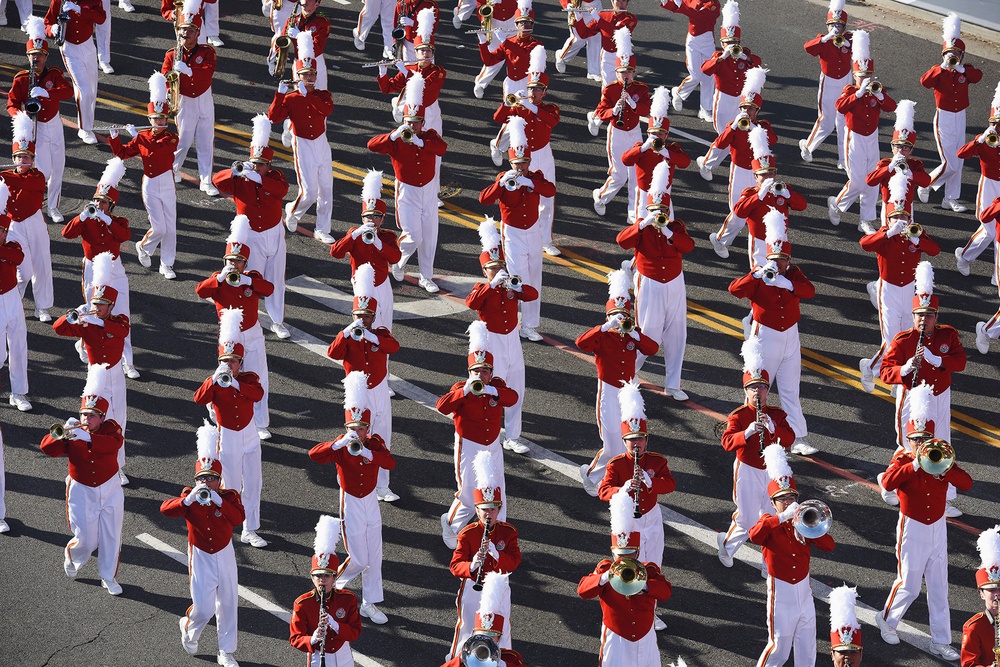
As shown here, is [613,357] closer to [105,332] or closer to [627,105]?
[105,332]

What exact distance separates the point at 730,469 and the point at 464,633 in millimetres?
4191

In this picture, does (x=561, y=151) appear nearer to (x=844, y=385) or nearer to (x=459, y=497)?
(x=844, y=385)

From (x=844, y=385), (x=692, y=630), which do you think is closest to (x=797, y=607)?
(x=692, y=630)

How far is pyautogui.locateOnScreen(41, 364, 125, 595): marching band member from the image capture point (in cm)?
1442

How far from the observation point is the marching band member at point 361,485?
14.5m

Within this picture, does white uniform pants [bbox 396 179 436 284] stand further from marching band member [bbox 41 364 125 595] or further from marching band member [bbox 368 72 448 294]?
marching band member [bbox 41 364 125 595]

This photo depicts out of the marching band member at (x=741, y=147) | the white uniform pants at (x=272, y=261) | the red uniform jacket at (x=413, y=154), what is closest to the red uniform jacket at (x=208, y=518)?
the white uniform pants at (x=272, y=261)

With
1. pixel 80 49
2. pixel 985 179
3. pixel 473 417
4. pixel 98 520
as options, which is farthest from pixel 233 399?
pixel 985 179

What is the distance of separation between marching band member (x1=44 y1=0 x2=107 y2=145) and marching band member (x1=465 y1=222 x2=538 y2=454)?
25.6 ft

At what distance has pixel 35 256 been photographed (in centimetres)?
1831

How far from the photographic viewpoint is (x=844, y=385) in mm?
18281

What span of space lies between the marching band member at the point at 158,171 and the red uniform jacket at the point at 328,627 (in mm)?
7602

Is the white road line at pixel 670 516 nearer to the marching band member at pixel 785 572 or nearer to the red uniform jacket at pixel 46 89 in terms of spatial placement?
the marching band member at pixel 785 572

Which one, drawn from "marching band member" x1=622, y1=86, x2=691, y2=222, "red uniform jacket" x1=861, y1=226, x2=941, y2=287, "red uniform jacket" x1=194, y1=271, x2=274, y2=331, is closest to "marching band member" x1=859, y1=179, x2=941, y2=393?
"red uniform jacket" x1=861, y1=226, x2=941, y2=287
